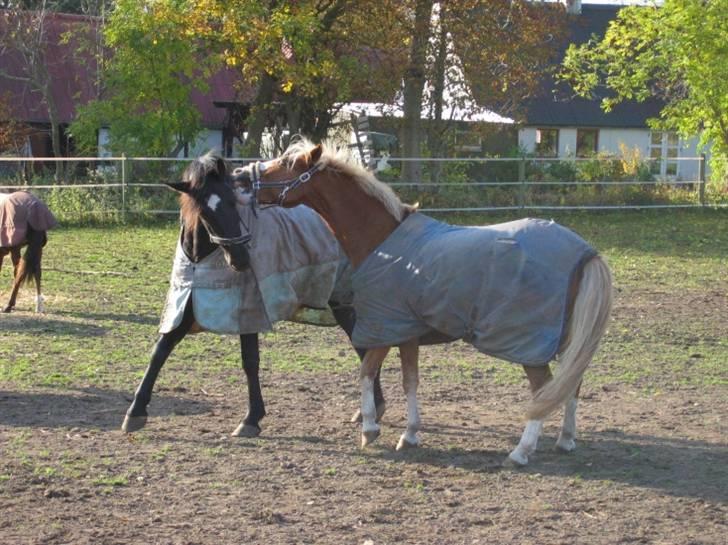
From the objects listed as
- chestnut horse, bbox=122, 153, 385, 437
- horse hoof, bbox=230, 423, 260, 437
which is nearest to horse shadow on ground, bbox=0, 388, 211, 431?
chestnut horse, bbox=122, 153, 385, 437

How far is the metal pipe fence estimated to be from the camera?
2134 centimetres

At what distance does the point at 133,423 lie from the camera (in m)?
6.56

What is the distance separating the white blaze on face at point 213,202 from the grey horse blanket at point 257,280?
23cm

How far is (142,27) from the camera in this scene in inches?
903

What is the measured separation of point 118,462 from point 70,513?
0.89 m

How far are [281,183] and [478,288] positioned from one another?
1304 millimetres

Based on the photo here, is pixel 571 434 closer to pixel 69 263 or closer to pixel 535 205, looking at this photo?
pixel 69 263

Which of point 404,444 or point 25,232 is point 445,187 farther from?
point 404,444

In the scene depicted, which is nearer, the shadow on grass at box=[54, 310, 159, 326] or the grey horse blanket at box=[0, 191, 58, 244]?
the shadow on grass at box=[54, 310, 159, 326]

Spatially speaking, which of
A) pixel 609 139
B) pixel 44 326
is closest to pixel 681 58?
pixel 44 326

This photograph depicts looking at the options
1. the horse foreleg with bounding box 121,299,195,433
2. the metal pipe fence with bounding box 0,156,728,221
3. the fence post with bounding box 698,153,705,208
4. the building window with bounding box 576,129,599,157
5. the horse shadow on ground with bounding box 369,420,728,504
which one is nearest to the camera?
the horse shadow on ground with bounding box 369,420,728,504

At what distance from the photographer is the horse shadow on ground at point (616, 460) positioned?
18.8 ft

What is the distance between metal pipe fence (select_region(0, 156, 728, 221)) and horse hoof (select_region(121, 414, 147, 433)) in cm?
1424

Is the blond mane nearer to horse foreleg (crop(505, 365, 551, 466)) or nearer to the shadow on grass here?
horse foreleg (crop(505, 365, 551, 466))
